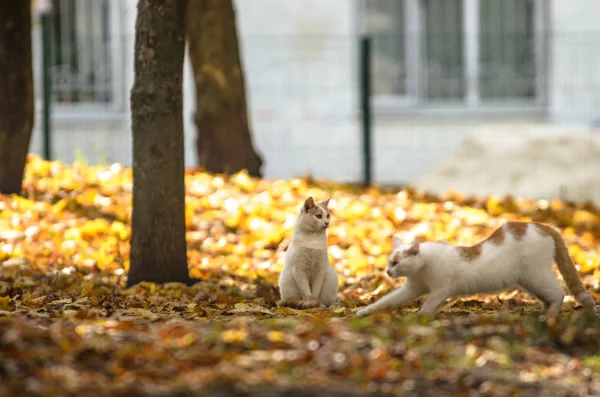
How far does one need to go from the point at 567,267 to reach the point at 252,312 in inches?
71.8

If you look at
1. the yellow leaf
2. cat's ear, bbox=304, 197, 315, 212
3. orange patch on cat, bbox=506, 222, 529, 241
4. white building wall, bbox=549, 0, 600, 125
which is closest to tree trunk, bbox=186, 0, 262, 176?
cat's ear, bbox=304, 197, 315, 212

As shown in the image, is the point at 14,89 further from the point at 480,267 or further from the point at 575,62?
the point at 575,62

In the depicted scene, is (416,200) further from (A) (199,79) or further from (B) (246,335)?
(B) (246,335)

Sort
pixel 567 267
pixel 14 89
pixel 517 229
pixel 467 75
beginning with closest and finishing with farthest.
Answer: pixel 517 229 < pixel 567 267 < pixel 14 89 < pixel 467 75

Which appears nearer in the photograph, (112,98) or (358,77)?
(358,77)

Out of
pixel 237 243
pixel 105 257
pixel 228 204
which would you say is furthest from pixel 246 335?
pixel 228 204

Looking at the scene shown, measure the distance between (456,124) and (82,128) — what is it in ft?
18.0

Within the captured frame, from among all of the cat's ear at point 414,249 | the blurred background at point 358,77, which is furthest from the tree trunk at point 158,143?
the blurred background at point 358,77

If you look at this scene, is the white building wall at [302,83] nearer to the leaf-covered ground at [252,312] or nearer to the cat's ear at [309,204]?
the leaf-covered ground at [252,312]

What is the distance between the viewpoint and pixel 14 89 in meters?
10.6

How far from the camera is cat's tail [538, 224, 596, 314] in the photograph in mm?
6684

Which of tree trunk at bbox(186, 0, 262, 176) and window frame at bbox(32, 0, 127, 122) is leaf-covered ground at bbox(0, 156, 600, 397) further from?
window frame at bbox(32, 0, 127, 122)

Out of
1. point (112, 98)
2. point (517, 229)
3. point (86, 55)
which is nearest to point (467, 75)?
point (112, 98)

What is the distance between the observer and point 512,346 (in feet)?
16.8
